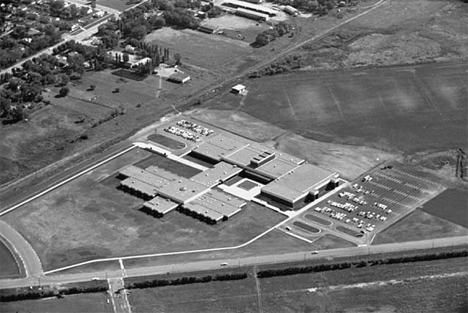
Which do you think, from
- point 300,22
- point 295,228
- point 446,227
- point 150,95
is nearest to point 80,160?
point 150,95

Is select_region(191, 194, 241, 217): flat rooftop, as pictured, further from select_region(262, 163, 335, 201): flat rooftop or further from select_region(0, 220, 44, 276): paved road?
select_region(0, 220, 44, 276): paved road

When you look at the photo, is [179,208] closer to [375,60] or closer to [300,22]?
[375,60]

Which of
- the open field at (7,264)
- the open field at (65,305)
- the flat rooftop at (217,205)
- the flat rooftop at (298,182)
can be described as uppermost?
the flat rooftop at (298,182)

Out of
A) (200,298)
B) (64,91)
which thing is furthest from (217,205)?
(64,91)

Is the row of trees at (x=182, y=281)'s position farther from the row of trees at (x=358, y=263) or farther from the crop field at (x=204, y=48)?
the crop field at (x=204, y=48)

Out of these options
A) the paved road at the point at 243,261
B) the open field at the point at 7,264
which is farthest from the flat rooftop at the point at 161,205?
the open field at the point at 7,264

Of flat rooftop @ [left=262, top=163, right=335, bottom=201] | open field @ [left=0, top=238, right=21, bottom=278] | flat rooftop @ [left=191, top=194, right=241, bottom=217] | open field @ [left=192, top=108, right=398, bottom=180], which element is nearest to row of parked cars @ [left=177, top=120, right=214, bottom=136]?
open field @ [left=192, top=108, right=398, bottom=180]
